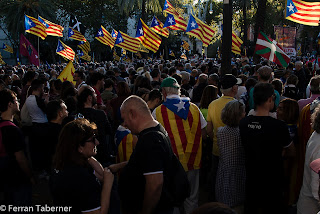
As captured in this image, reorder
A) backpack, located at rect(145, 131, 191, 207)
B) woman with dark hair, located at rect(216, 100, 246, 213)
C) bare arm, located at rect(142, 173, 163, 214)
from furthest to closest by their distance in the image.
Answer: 1. woman with dark hair, located at rect(216, 100, 246, 213)
2. backpack, located at rect(145, 131, 191, 207)
3. bare arm, located at rect(142, 173, 163, 214)

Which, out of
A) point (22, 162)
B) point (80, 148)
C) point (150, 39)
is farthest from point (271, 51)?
point (80, 148)

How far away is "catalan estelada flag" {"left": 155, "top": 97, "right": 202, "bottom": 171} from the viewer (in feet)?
14.4

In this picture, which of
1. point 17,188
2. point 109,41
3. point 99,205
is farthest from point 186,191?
point 109,41

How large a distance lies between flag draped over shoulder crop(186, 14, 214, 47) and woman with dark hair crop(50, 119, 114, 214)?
12997 millimetres

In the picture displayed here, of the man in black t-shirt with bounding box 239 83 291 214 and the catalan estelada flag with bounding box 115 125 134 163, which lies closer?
the man in black t-shirt with bounding box 239 83 291 214

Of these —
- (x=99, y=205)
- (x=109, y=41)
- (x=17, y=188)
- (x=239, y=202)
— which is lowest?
(x=239, y=202)

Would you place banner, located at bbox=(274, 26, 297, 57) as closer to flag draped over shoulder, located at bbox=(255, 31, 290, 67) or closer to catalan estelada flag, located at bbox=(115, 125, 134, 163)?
flag draped over shoulder, located at bbox=(255, 31, 290, 67)

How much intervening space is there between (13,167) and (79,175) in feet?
5.29

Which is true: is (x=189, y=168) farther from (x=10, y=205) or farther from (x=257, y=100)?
(x=10, y=205)

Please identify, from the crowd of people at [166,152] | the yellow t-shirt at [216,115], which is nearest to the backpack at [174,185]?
the crowd of people at [166,152]

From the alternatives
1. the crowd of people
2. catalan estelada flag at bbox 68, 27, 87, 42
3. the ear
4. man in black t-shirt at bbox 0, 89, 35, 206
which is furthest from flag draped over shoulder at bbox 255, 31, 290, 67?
catalan estelada flag at bbox 68, 27, 87, 42

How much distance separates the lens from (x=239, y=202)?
4.27 metres

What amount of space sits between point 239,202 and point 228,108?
1161mm

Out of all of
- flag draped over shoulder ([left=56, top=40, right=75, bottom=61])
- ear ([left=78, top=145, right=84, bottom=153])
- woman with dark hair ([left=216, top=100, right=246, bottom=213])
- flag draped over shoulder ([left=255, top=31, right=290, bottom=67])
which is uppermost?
flag draped over shoulder ([left=56, top=40, right=75, bottom=61])
